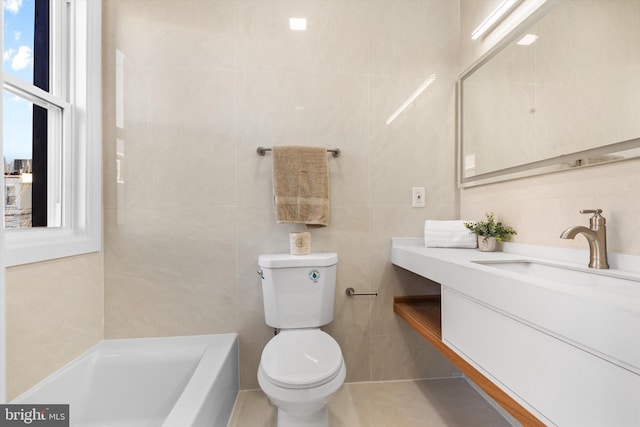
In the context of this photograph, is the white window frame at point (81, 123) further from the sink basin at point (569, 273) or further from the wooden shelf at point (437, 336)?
the sink basin at point (569, 273)

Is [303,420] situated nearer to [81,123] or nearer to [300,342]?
[300,342]

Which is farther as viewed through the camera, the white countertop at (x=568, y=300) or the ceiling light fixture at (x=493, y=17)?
the ceiling light fixture at (x=493, y=17)

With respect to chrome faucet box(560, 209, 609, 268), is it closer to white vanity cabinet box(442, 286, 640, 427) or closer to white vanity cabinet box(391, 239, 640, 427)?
white vanity cabinet box(391, 239, 640, 427)

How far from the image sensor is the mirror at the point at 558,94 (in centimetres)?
97

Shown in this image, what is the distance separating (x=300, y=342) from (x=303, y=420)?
29 cm

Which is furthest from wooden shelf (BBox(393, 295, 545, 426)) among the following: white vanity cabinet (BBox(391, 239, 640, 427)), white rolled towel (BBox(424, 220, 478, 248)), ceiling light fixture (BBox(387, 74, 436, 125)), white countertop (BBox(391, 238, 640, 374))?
ceiling light fixture (BBox(387, 74, 436, 125))

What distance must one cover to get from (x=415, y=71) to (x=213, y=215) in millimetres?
1390

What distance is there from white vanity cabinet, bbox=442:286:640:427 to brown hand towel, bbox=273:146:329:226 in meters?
0.80

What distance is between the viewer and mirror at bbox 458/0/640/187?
38.1 inches

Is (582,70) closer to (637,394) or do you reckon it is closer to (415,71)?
(415,71)

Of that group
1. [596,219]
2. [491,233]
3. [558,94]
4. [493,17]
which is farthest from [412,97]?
[596,219]

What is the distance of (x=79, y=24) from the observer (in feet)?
5.00

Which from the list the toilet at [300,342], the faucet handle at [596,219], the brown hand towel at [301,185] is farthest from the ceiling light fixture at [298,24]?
the faucet handle at [596,219]

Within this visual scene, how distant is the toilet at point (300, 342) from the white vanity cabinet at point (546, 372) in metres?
0.51
